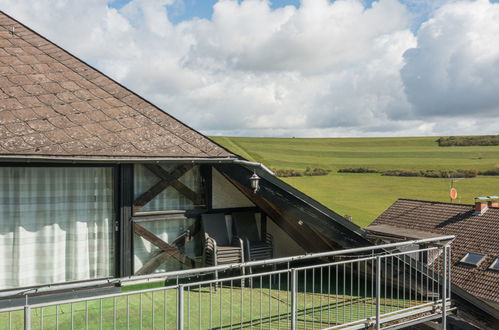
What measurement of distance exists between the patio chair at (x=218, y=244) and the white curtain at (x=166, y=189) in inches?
17.6

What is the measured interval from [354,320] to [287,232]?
2956 millimetres

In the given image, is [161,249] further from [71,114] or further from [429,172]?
[429,172]

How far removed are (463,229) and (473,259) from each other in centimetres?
233

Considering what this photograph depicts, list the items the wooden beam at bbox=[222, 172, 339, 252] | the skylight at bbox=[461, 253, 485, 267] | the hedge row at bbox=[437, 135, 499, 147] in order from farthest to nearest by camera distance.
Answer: the hedge row at bbox=[437, 135, 499, 147] < the skylight at bbox=[461, 253, 485, 267] < the wooden beam at bbox=[222, 172, 339, 252]

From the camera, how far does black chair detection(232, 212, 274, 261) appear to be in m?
7.76

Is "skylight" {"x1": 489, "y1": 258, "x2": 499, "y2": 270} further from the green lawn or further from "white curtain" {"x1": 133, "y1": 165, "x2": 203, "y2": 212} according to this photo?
"white curtain" {"x1": 133, "y1": 165, "x2": 203, "y2": 212}

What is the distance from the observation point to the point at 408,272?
670cm

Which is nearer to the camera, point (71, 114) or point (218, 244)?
point (71, 114)

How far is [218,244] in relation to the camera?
738 cm

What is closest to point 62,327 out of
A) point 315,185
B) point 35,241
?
point 35,241

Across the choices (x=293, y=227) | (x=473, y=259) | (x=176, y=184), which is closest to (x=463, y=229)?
(x=473, y=259)

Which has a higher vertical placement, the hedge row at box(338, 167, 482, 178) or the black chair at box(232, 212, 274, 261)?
the hedge row at box(338, 167, 482, 178)

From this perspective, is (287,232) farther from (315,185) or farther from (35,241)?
(315,185)

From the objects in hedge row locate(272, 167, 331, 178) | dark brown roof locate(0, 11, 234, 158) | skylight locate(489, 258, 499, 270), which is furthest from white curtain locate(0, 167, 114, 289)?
hedge row locate(272, 167, 331, 178)
